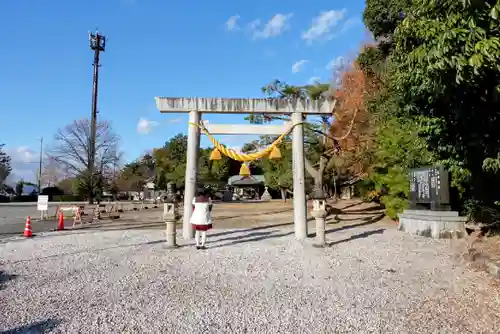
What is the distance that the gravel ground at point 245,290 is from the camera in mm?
3949

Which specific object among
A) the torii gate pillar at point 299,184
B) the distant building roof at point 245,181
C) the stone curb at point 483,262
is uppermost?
the distant building roof at point 245,181

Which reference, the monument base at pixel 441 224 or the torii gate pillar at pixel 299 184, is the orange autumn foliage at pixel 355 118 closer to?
the monument base at pixel 441 224

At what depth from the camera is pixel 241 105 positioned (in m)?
10.4

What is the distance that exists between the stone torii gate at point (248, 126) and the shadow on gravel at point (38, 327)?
19.2 feet

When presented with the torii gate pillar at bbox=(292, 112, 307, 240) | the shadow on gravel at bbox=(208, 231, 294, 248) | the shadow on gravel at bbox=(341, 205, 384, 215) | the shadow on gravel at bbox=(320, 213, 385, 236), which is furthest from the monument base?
the shadow on gravel at bbox=(341, 205, 384, 215)

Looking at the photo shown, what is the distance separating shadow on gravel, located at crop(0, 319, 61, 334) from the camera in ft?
12.1

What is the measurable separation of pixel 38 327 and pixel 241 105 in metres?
7.56

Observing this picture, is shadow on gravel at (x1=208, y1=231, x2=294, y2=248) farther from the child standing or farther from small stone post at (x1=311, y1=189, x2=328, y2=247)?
small stone post at (x1=311, y1=189, x2=328, y2=247)

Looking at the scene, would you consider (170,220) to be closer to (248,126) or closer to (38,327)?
(248,126)

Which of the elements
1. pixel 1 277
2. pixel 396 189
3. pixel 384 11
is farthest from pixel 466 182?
pixel 1 277

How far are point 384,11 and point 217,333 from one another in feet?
53.1

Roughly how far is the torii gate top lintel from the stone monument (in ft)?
10.8

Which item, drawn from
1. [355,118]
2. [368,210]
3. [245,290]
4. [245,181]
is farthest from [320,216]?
[245,181]

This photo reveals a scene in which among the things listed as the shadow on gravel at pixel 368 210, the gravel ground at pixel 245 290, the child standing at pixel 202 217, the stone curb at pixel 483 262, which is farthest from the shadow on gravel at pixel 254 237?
the shadow on gravel at pixel 368 210
